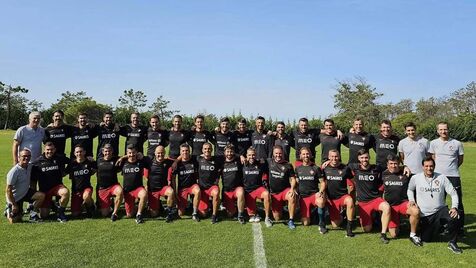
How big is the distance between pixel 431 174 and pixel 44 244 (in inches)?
250

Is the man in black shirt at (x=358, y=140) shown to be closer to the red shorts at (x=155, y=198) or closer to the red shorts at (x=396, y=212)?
the red shorts at (x=396, y=212)

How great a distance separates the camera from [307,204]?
26.0 ft

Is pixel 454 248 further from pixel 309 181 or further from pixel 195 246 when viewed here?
pixel 195 246

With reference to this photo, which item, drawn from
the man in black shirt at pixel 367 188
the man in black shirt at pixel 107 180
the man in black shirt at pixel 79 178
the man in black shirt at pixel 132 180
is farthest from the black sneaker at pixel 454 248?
the man in black shirt at pixel 79 178

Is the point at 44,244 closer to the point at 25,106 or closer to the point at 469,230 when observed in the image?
the point at 469,230

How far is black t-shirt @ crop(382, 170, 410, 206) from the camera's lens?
24.4ft

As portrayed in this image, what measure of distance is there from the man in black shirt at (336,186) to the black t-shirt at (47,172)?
5.26 metres

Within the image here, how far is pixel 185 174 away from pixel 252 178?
4.53 ft

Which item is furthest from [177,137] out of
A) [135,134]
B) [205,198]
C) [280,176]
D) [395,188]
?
[395,188]

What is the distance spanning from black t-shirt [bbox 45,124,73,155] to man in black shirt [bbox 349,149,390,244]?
19.7ft

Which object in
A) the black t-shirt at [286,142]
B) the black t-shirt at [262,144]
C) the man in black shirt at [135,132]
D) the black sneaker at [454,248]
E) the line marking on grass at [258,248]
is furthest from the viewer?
the black t-shirt at [262,144]

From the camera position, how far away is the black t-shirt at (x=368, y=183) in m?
7.65

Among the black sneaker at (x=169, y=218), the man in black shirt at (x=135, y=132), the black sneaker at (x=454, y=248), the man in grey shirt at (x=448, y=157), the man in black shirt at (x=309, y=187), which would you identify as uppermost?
the man in black shirt at (x=135, y=132)

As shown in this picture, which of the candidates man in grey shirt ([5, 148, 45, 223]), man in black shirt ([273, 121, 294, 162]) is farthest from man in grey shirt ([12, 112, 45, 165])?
man in black shirt ([273, 121, 294, 162])
